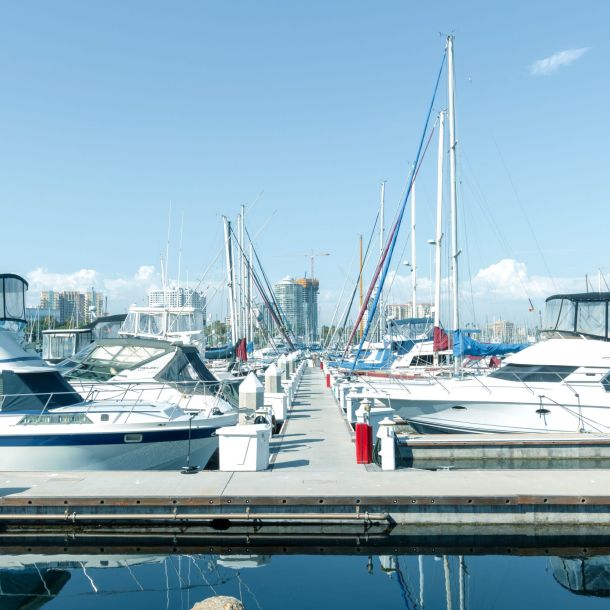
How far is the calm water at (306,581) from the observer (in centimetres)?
984

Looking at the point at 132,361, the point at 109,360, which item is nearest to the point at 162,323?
the point at 109,360

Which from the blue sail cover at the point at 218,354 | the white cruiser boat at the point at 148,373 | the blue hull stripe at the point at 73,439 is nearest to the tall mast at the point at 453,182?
the white cruiser boat at the point at 148,373

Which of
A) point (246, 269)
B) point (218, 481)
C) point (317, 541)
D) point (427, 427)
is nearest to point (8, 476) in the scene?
point (218, 481)

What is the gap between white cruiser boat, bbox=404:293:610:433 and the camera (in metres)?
20.0

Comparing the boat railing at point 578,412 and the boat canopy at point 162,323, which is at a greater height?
the boat canopy at point 162,323

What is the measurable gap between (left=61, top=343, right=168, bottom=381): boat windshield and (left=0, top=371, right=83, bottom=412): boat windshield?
4820 millimetres

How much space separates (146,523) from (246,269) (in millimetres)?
47298

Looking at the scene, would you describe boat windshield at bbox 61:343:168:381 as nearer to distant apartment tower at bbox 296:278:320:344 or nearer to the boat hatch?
the boat hatch

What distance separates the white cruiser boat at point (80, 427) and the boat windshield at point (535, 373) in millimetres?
8480

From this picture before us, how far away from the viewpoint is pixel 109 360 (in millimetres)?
22297

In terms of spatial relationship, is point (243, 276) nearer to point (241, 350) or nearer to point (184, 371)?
point (241, 350)

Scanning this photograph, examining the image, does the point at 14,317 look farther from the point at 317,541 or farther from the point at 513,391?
the point at 513,391

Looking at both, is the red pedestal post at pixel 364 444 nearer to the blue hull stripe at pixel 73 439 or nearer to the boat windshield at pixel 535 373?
the blue hull stripe at pixel 73 439

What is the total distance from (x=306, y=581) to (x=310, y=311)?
14944cm
